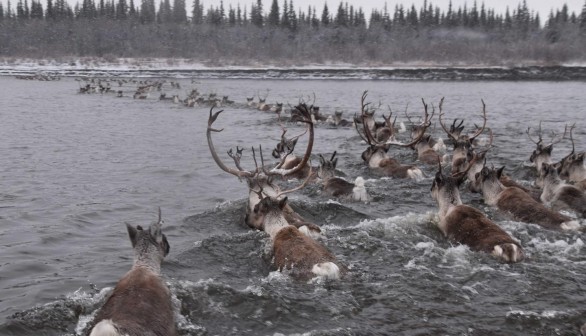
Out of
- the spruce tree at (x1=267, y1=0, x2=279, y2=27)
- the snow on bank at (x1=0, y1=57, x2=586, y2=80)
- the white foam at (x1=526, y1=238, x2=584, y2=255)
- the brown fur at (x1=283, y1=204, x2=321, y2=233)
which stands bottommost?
the white foam at (x1=526, y1=238, x2=584, y2=255)

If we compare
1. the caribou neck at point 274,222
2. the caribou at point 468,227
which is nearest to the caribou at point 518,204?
the caribou at point 468,227

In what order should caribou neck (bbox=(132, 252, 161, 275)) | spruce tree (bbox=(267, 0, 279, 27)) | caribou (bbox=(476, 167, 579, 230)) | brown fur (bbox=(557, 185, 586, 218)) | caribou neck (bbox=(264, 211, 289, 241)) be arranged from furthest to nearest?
spruce tree (bbox=(267, 0, 279, 27))
brown fur (bbox=(557, 185, 586, 218))
caribou (bbox=(476, 167, 579, 230))
caribou neck (bbox=(264, 211, 289, 241))
caribou neck (bbox=(132, 252, 161, 275))

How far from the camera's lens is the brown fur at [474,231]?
7.46 m

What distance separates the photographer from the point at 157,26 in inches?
4818

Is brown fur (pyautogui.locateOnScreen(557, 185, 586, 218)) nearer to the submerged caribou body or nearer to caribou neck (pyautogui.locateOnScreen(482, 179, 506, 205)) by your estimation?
caribou neck (pyautogui.locateOnScreen(482, 179, 506, 205))

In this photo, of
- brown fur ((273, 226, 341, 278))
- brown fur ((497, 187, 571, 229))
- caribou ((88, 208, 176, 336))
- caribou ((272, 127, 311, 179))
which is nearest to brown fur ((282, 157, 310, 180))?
caribou ((272, 127, 311, 179))

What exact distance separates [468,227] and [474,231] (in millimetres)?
178

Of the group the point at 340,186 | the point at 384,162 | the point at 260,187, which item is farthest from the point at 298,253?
the point at 384,162

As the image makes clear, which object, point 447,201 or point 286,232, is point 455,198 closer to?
point 447,201

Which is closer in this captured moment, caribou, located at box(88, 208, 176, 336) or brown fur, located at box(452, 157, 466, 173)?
caribou, located at box(88, 208, 176, 336)

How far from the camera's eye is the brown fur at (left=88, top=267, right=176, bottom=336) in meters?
4.76

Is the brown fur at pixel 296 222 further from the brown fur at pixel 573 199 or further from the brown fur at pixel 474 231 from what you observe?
the brown fur at pixel 573 199

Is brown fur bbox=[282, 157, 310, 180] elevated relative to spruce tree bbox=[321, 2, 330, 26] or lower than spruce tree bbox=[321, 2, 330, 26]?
lower

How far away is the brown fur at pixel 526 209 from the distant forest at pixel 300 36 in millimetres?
81245
